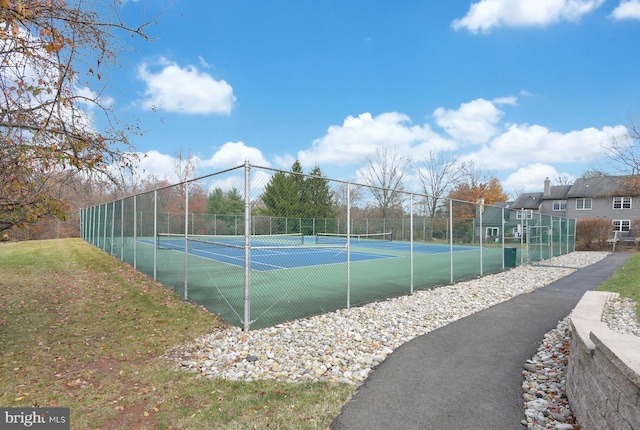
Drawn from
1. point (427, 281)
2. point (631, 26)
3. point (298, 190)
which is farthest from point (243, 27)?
point (631, 26)

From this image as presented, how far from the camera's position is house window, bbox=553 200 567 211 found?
1525 inches

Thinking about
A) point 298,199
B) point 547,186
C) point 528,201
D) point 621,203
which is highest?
point 547,186

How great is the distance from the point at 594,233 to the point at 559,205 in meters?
18.8

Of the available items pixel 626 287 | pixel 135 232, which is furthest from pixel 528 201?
pixel 135 232

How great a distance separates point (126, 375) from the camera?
3.81 m

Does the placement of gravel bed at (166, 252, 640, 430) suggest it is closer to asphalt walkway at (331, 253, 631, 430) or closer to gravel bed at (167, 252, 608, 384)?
gravel bed at (167, 252, 608, 384)

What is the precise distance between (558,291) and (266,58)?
12.7 meters

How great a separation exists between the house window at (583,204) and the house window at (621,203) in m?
2.34

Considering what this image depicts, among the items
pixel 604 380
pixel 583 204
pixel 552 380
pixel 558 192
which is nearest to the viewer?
pixel 604 380

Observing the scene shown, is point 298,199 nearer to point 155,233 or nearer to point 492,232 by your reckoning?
point 155,233

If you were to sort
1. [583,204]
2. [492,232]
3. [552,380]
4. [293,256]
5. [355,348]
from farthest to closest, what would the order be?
[583,204], [492,232], [293,256], [355,348], [552,380]

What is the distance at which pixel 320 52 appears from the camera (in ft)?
45.4

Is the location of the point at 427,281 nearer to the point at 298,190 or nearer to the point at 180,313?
the point at 298,190

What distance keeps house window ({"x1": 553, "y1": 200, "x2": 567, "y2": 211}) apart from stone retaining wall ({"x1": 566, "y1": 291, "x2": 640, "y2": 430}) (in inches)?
1704
